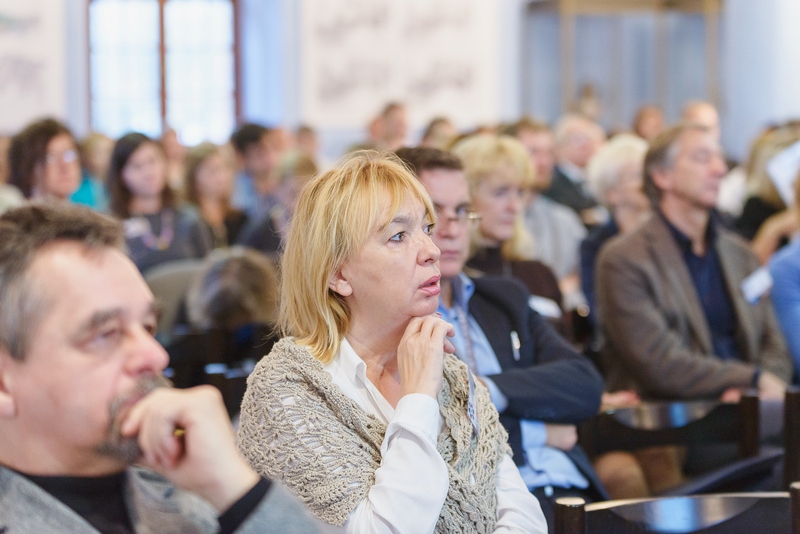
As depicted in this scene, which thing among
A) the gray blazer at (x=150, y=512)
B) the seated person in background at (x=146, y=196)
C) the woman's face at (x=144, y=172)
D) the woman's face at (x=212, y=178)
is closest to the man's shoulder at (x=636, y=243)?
the gray blazer at (x=150, y=512)

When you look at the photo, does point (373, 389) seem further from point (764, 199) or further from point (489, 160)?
point (764, 199)

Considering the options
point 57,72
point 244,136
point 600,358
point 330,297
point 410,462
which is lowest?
point 600,358

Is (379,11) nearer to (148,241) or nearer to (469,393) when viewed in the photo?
(148,241)

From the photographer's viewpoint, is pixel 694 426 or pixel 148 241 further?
pixel 148 241

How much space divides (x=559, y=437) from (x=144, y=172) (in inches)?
141

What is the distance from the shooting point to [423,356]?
1.61 meters

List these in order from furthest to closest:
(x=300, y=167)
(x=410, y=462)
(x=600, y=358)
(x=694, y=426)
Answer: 1. (x=300, y=167)
2. (x=600, y=358)
3. (x=694, y=426)
4. (x=410, y=462)

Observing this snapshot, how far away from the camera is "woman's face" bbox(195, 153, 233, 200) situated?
591 cm

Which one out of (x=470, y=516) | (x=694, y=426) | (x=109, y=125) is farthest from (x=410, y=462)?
(x=109, y=125)

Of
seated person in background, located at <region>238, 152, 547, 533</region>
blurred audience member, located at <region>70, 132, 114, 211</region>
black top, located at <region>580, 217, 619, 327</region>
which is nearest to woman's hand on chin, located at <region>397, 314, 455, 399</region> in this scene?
seated person in background, located at <region>238, 152, 547, 533</region>

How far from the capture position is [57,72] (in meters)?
10.3

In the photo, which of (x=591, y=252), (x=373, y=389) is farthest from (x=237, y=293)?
(x=591, y=252)

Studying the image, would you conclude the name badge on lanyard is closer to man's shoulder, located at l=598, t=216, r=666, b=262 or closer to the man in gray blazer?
the man in gray blazer

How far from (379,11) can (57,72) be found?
3755 millimetres
